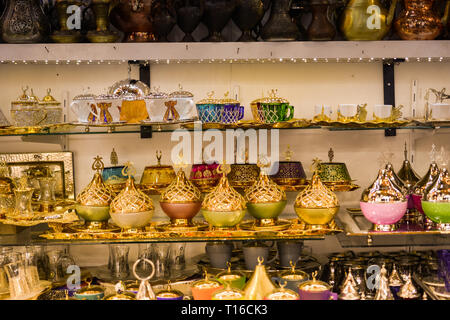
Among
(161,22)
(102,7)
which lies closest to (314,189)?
(161,22)

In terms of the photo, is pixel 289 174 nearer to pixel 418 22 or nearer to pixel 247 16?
pixel 247 16

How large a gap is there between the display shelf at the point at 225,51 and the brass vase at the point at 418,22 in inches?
1.9

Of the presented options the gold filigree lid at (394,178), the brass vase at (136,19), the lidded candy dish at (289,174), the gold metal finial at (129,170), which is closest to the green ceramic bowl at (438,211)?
the gold filigree lid at (394,178)

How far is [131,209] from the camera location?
86.3 inches

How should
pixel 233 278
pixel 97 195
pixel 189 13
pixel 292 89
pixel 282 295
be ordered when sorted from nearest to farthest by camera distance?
pixel 282 295 < pixel 233 278 < pixel 97 195 < pixel 189 13 < pixel 292 89

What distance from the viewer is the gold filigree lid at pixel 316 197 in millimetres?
2217

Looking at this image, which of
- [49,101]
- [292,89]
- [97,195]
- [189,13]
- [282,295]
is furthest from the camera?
[292,89]

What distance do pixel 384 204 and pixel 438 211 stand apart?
20cm

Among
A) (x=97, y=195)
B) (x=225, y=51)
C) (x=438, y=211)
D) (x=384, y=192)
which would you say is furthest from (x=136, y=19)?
(x=438, y=211)

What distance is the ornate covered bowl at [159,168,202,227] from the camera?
2248 millimetres

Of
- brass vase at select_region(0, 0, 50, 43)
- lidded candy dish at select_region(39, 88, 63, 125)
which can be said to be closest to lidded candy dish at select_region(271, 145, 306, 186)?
lidded candy dish at select_region(39, 88, 63, 125)

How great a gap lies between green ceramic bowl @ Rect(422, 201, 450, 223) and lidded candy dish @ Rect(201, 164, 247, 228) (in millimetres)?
690

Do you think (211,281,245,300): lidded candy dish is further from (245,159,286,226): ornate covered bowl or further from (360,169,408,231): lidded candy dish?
(360,169,408,231): lidded candy dish

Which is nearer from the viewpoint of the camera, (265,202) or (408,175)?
(265,202)
